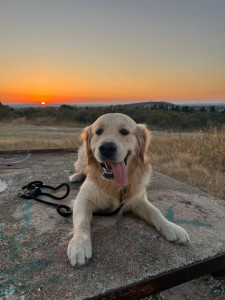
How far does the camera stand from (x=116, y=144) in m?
2.16

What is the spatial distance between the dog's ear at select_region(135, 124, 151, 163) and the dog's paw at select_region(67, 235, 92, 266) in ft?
3.72

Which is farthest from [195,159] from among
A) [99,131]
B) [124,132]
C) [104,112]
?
[104,112]

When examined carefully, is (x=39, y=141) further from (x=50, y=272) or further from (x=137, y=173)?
(x=50, y=272)

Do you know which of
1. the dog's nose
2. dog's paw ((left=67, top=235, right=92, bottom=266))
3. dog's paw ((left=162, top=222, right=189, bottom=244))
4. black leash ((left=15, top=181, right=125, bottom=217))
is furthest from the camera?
black leash ((left=15, top=181, right=125, bottom=217))

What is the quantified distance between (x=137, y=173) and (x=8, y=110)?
24.0 meters

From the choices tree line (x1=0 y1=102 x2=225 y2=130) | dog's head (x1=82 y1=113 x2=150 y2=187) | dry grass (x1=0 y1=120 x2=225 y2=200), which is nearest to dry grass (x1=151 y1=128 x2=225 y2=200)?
dry grass (x1=0 y1=120 x2=225 y2=200)

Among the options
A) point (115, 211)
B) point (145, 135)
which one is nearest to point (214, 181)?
point (145, 135)

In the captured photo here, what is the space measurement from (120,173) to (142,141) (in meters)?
0.62

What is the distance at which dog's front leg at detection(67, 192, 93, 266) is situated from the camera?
169cm

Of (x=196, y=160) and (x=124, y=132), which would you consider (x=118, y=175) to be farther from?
(x=196, y=160)

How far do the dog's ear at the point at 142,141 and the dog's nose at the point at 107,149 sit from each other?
528 mm

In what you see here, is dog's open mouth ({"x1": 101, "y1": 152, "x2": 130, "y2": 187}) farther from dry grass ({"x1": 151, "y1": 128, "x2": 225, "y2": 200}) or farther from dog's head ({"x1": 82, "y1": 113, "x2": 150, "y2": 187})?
dry grass ({"x1": 151, "y1": 128, "x2": 225, "y2": 200})

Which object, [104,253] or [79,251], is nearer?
[79,251]

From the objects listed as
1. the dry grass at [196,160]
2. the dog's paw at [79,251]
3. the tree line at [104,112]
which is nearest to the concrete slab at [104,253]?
the dog's paw at [79,251]
